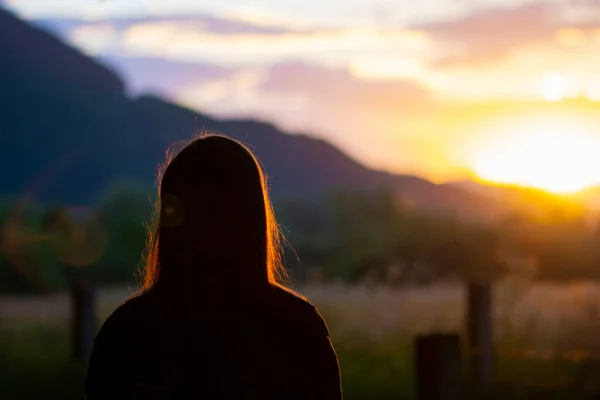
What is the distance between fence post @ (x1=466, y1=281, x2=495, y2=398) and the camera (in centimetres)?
708

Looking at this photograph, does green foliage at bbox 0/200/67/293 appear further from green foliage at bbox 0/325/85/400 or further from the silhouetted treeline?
green foliage at bbox 0/325/85/400

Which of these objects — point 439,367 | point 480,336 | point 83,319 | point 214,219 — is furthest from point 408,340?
point 214,219

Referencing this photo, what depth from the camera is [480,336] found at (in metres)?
7.09

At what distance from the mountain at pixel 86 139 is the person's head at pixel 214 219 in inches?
3419

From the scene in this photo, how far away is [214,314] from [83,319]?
24.2 ft

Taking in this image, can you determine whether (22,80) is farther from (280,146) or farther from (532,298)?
(532,298)

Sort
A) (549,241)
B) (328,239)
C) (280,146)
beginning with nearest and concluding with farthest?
1. (549,241)
2. (328,239)
3. (280,146)

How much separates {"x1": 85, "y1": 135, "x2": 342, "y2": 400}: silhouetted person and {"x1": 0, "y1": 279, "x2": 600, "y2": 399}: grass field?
5319mm

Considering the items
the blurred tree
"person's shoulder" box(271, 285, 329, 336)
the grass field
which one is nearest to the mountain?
the blurred tree

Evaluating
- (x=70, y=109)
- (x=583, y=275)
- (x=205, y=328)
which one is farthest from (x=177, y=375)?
(x=70, y=109)

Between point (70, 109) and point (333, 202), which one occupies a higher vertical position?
point (70, 109)

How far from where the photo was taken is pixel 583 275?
36.2m

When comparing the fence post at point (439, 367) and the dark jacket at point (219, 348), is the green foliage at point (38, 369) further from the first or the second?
the dark jacket at point (219, 348)

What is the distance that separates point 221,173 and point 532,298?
32.7ft
